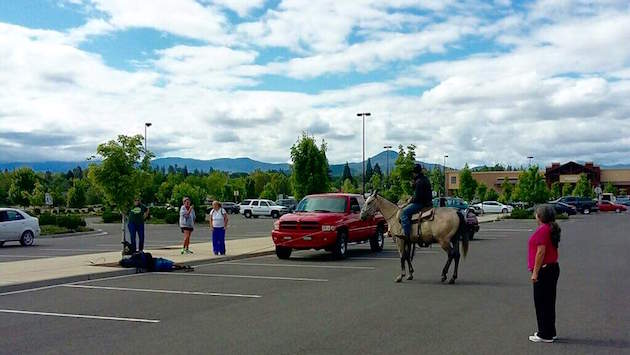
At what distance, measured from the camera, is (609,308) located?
11172 mm

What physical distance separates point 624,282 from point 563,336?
21.2 feet

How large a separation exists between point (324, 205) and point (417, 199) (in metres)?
6.62

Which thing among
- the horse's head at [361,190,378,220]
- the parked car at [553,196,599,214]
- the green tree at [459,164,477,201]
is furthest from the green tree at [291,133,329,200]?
the green tree at [459,164,477,201]

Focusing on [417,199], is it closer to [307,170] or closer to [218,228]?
[218,228]

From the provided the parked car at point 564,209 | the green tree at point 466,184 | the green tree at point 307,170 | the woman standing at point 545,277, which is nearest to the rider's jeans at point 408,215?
the woman standing at point 545,277

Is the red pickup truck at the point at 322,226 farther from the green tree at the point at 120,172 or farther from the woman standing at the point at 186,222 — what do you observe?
the green tree at the point at 120,172

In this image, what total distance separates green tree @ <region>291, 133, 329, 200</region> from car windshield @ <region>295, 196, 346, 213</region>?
11182 millimetres

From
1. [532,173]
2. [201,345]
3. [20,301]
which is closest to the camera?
[201,345]

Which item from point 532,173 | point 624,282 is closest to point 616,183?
point 532,173

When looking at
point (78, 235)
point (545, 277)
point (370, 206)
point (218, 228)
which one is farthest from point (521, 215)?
point (545, 277)

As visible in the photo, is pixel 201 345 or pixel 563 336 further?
pixel 563 336

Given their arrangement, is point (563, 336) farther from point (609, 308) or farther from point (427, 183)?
point (427, 183)

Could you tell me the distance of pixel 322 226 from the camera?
19656 millimetres

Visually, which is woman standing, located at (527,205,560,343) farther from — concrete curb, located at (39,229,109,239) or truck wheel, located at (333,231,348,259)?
concrete curb, located at (39,229,109,239)
